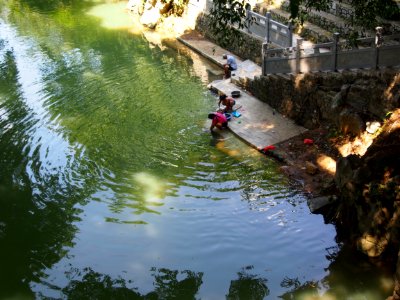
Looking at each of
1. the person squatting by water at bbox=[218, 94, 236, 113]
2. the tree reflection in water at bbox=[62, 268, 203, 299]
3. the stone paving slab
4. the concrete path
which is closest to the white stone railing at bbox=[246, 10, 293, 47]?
the concrete path

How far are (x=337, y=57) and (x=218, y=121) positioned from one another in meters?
4.84

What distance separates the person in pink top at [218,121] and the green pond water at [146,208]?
0.49 metres

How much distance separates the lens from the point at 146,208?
15.4 meters

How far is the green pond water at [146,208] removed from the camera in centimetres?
1267

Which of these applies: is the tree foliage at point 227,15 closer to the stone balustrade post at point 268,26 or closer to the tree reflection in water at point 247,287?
the tree reflection in water at point 247,287

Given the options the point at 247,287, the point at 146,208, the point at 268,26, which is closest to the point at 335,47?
the point at 268,26

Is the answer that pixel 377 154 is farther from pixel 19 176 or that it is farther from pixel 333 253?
pixel 19 176

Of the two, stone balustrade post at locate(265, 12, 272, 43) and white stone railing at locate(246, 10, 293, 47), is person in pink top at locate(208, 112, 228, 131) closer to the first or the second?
white stone railing at locate(246, 10, 293, 47)

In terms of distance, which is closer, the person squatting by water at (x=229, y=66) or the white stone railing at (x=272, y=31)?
the white stone railing at (x=272, y=31)

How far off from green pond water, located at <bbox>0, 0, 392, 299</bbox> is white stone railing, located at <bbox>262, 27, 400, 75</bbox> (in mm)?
3505

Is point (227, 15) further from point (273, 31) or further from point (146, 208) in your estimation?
point (273, 31)

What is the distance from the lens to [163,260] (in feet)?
43.9

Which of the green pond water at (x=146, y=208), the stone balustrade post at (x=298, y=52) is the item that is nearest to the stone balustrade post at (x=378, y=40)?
Answer: the stone balustrade post at (x=298, y=52)

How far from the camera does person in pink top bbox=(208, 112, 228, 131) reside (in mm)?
19359
